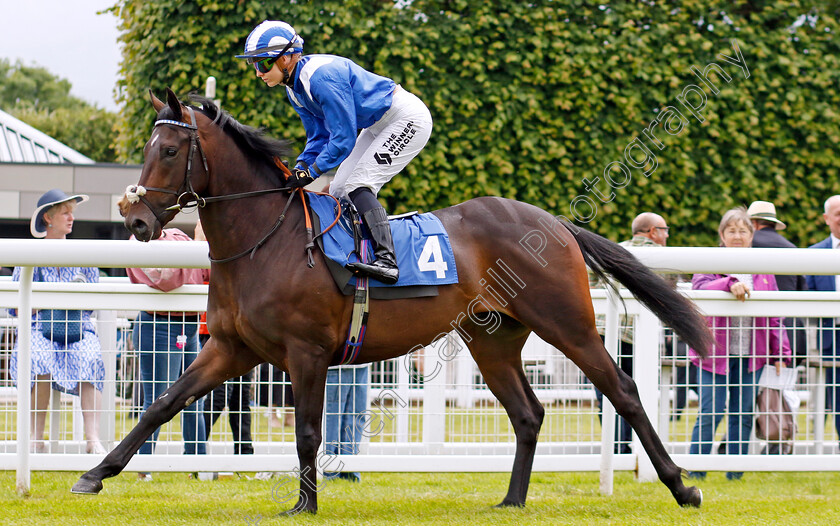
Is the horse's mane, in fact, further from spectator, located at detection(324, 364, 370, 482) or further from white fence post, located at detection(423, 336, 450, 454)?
white fence post, located at detection(423, 336, 450, 454)

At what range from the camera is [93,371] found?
4402mm

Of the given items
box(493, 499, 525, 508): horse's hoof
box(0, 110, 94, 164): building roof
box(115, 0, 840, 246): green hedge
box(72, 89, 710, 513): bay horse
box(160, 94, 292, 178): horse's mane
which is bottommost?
box(493, 499, 525, 508): horse's hoof

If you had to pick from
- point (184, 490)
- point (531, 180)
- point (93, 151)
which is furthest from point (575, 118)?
point (93, 151)

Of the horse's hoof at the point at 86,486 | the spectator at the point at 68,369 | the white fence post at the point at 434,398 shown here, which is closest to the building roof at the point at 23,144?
the spectator at the point at 68,369

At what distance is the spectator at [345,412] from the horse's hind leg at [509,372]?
0.66 meters

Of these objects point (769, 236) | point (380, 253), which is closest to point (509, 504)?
point (380, 253)

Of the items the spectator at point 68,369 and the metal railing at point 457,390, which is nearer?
the metal railing at point 457,390

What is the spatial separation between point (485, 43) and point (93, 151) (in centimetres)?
3241

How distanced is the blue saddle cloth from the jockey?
8 cm

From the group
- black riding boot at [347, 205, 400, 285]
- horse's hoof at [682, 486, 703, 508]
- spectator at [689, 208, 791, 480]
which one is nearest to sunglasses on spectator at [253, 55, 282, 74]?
black riding boot at [347, 205, 400, 285]

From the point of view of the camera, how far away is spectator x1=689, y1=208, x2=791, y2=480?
470 cm

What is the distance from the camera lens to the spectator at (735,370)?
4.70 metres

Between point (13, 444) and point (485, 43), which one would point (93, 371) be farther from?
point (485, 43)

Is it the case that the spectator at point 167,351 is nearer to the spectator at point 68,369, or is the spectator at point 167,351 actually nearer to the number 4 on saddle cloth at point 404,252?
the spectator at point 68,369
